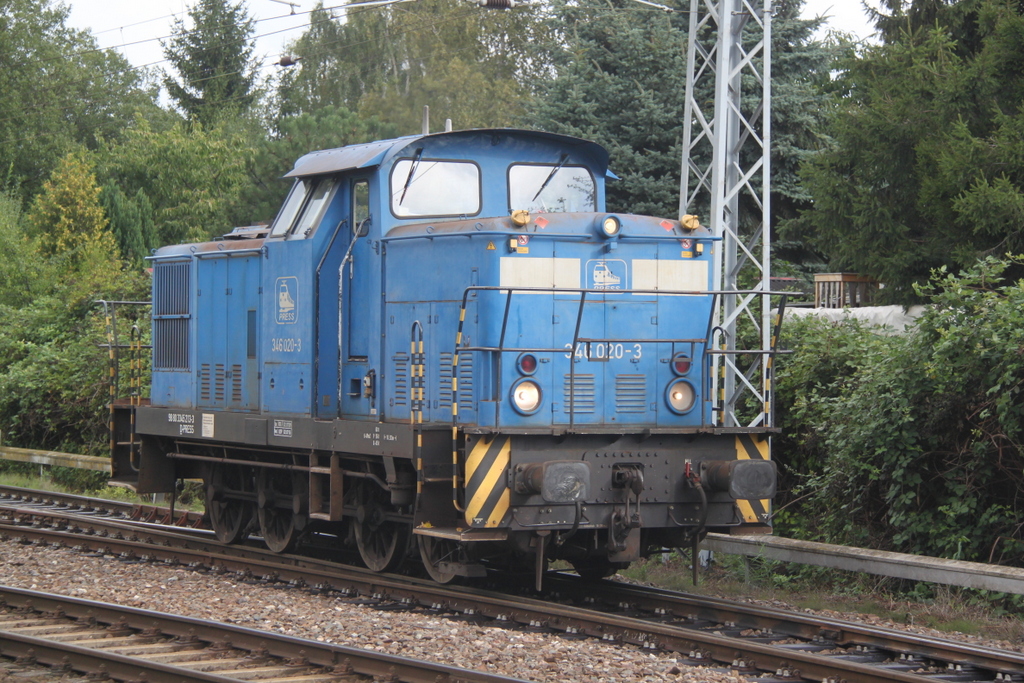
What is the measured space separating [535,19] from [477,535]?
3746 cm

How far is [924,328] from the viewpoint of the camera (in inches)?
369

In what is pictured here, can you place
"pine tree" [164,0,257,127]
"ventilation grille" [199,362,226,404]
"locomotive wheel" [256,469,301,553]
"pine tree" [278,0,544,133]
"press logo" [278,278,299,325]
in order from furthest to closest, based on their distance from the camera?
1. "pine tree" [164,0,257,127]
2. "pine tree" [278,0,544,133]
3. "ventilation grille" [199,362,226,404]
4. "locomotive wheel" [256,469,301,553]
5. "press logo" [278,278,299,325]

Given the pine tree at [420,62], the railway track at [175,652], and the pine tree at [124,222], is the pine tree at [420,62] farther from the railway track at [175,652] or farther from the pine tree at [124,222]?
the railway track at [175,652]

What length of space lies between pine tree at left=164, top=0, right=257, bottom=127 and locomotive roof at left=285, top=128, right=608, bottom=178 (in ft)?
135

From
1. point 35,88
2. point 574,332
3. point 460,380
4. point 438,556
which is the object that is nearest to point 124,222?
point 35,88

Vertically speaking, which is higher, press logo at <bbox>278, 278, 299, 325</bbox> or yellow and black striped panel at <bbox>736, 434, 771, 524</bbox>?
press logo at <bbox>278, 278, 299, 325</bbox>

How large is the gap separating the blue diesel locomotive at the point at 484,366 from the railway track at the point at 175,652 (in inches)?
60.6

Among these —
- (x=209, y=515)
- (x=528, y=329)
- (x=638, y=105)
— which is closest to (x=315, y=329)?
(x=528, y=329)

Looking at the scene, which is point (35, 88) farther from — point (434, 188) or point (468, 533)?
point (468, 533)

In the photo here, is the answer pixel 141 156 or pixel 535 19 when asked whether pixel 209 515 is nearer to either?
pixel 141 156

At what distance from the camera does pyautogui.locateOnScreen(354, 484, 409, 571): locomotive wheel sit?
371 inches

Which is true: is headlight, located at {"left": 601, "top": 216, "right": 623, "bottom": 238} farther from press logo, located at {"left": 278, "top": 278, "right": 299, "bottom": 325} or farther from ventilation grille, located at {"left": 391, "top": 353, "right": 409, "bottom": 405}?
press logo, located at {"left": 278, "top": 278, "right": 299, "bottom": 325}

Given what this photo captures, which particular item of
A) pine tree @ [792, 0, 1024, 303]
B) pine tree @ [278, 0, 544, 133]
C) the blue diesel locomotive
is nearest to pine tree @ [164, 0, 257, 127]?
pine tree @ [278, 0, 544, 133]

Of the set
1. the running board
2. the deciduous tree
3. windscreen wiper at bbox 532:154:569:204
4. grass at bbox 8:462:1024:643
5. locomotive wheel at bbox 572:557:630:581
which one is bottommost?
grass at bbox 8:462:1024:643
